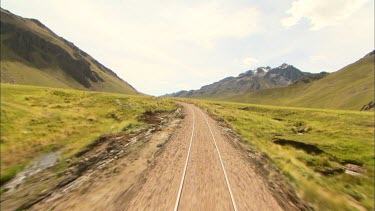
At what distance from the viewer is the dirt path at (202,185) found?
9.71 meters

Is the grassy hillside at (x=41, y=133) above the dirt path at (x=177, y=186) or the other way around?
above

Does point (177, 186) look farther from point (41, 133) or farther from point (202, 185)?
point (41, 133)

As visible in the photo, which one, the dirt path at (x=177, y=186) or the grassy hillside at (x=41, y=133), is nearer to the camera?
the dirt path at (x=177, y=186)

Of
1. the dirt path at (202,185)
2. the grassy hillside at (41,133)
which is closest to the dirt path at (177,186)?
the dirt path at (202,185)

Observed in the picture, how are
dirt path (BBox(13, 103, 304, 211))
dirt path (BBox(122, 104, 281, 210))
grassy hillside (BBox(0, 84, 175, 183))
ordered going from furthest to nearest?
1. grassy hillside (BBox(0, 84, 175, 183))
2. dirt path (BBox(122, 104, 281, 210))
3. dirt path (BBox(13, 103, 304, 211))

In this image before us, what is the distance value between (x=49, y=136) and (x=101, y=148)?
206 inches

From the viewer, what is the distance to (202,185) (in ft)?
38.3

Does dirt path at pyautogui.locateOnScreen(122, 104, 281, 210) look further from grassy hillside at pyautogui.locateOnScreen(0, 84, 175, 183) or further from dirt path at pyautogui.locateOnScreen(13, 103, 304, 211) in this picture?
grassy hillside at pyautogui.locateOnScreen(0, 84, 175, 183)

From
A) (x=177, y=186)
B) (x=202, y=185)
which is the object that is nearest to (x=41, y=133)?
(x=177, y=186)

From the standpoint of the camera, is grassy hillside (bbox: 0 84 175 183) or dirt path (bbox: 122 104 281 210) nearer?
dirt path (bbox: 122 104 281 210)

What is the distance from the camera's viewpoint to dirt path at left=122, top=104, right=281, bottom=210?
9711 mm

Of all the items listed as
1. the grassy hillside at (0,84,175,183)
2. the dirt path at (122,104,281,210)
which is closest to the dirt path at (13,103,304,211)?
the dirt path at (122,104,281,210)

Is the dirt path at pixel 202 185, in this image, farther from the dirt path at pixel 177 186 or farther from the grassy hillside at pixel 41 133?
the grassy hillside at pixel 41 133

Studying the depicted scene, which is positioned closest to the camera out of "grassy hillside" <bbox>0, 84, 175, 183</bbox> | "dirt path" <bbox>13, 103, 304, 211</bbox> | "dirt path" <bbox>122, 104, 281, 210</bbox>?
"dirt path" <bbox>13, 103, 304, 211</bbox>
